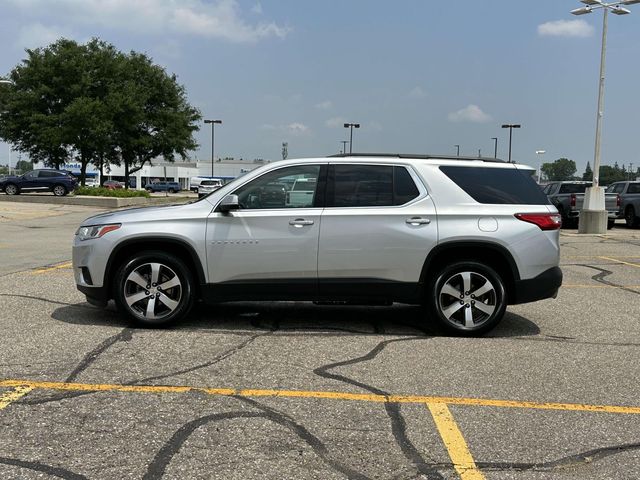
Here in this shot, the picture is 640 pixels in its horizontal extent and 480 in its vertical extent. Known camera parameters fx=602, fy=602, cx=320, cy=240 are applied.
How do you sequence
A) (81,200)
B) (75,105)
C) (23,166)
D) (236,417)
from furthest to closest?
1. (23,166)
2. (75,105)
3. (81,200)
4. (236,417)

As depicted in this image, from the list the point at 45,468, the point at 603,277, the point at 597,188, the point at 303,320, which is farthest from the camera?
the point at 597,188

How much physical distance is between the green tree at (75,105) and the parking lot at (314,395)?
3058 cm

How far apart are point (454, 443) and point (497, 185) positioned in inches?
129

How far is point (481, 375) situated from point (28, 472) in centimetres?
330

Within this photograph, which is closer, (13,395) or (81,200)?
(13,395)

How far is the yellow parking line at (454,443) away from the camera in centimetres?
323

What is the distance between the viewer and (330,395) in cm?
431

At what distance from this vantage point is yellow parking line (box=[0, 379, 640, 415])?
4.19m

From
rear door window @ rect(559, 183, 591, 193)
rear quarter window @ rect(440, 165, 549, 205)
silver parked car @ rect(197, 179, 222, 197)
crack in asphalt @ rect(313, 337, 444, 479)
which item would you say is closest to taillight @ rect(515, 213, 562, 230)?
rear quarter window @ rect(440, 165, 549, 205)

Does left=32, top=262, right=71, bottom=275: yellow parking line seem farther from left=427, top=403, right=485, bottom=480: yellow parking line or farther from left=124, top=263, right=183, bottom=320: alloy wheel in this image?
A: left=427, top=403, right=485, bottom=480: yellow parking line

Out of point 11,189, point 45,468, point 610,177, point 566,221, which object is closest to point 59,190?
point 11,189

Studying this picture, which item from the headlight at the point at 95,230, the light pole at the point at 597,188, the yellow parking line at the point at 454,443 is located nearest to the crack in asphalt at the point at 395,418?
the yellow parking line at the point at 454,443

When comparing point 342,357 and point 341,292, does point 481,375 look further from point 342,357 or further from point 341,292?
point 341,292

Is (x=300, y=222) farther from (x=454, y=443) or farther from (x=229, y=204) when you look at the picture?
(x=454, y=443)
